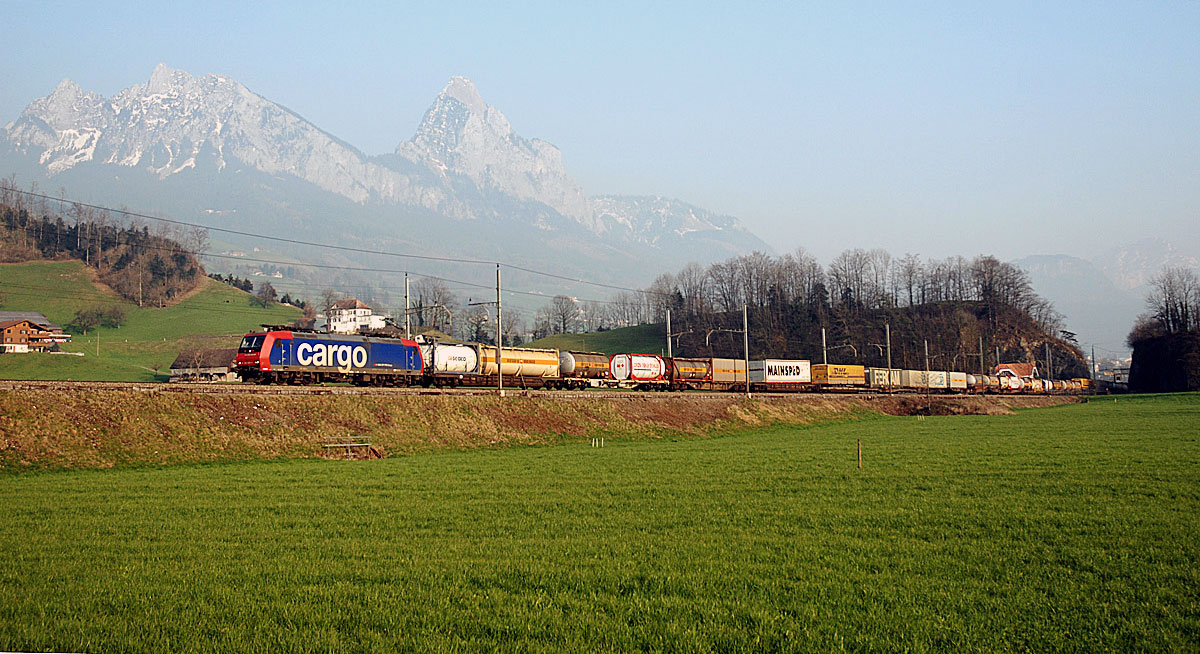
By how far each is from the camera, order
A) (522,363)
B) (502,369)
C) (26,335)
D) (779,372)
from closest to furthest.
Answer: (502,369), (522,363), (779,372), (26,335)

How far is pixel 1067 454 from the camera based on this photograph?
33.9m

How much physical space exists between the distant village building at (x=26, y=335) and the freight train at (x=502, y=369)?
8974 cm

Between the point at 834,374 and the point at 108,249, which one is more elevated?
the point at 108,249

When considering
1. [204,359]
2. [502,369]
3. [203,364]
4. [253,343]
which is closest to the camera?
[253,343]

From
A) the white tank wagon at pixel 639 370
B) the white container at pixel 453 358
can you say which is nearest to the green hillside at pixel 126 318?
the white container at pixel 453 358

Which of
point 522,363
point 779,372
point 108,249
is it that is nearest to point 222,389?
point 522,363

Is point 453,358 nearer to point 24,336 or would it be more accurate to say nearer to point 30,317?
point 24,336

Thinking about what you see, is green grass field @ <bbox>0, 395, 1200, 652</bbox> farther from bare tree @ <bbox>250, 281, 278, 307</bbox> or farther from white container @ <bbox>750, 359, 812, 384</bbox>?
bare tree @ <bbox>250, 281, 278, 307</bbox>

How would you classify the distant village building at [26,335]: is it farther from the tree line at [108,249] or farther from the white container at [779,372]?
the white container at [779,372]

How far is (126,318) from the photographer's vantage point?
150125 mm

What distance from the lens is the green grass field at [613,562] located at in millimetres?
10133

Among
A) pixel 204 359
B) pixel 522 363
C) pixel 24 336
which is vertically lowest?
pixel 522 363

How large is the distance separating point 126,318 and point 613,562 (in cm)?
16297

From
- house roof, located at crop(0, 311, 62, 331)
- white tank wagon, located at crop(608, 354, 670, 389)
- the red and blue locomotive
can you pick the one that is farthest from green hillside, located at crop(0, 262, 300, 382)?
white tank wagon, located at crop(608, 354, 670, 389)
